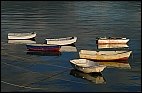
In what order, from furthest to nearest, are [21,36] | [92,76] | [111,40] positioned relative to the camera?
[21,36] → [111,40] → [92,76]

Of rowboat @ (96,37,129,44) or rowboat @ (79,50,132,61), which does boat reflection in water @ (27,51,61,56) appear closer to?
rowboat @ (79,50,132,61)

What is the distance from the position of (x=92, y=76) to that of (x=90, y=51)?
707 cm

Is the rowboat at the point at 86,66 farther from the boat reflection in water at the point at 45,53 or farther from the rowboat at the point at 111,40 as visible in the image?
the rowboat at the point at 111,40

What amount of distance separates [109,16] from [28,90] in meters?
59.2

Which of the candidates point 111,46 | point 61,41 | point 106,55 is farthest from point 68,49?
point 106,55

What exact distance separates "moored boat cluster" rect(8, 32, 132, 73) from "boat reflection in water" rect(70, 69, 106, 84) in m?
0.44

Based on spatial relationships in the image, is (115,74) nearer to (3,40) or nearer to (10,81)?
(10,81)

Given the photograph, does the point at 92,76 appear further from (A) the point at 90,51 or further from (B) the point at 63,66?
(A) the point at 90,51

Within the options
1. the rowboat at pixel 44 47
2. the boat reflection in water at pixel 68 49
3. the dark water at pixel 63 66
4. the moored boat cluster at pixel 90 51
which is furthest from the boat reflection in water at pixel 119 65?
the rowboat at pixel 44 47

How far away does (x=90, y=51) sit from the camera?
151 feet

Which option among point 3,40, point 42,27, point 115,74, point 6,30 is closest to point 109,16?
point 42,27

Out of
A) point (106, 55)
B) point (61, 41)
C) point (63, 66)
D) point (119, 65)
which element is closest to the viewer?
point (63, 66)

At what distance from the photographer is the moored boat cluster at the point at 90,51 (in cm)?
4072

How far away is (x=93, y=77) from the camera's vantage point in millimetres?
39281
